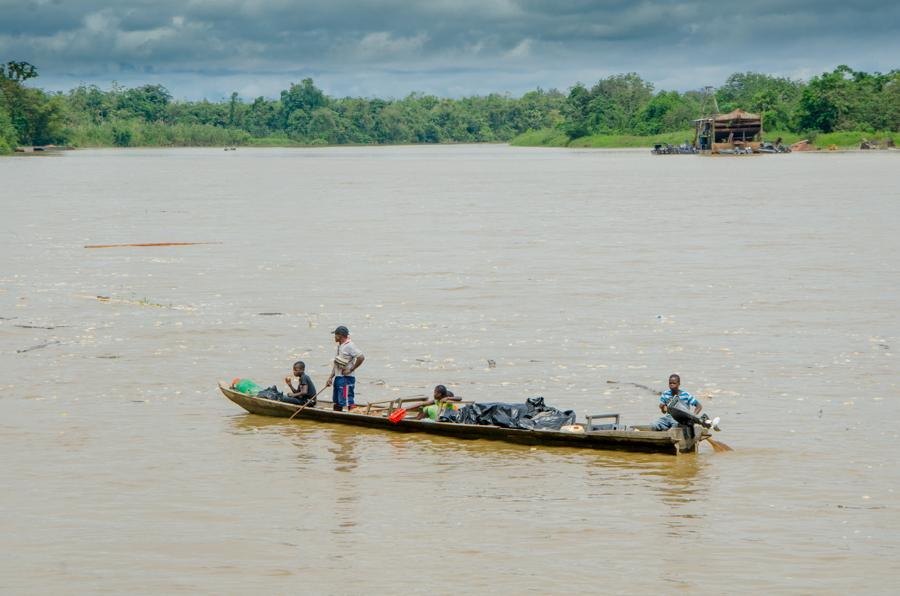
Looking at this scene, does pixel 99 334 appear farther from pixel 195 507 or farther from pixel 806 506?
pixel 806 506

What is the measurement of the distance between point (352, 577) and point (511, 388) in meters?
10.0

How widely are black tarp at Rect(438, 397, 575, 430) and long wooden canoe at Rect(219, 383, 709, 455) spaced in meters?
0.13

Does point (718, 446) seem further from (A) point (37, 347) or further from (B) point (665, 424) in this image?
(A) point (37, 347)

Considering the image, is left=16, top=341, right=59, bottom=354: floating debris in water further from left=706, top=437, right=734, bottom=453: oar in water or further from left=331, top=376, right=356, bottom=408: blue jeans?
left=706, top=437, right=734, bottom=453: oar in water

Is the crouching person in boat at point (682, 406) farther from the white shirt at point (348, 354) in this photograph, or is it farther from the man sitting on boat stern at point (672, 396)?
the white shirt at point (348, 354)

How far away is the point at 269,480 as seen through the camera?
16.9m

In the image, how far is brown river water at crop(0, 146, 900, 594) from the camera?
13609 mm

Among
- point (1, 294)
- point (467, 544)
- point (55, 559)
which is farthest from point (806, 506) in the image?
point (1, 294)

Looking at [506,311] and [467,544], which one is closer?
[467,544]

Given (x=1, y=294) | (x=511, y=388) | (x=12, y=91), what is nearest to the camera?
(x=511, y=388)

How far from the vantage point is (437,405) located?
19078 mm

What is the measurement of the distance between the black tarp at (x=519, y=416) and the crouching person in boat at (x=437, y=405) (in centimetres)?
33

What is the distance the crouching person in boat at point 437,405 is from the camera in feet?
61.7

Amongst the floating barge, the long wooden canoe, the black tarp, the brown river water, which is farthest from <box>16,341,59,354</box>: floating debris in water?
the floating barge
